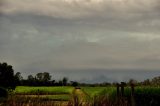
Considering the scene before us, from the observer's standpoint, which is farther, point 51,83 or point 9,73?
point 51,83

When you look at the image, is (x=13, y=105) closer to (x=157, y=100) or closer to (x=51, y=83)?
(x=157, y=100)

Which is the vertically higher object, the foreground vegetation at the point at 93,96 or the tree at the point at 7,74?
the tree at the point at 7,74

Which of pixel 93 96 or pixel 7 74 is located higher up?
pixel 7 74

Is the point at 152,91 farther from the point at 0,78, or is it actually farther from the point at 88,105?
the point at 0,78

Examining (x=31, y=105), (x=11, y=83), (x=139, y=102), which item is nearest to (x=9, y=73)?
(x=11, y=83)

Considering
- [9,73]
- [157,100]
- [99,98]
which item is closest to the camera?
[99,98]

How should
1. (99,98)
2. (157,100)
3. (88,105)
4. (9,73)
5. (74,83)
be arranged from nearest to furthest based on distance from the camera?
(88,105)
(99,98)
(157,100)
(9,73)
(74,83)

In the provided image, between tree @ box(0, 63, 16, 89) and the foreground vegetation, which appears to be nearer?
the foreground vegetation

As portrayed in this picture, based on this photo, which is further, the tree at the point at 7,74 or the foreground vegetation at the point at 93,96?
the tree at the point at 7,74

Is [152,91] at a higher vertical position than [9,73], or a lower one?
lower

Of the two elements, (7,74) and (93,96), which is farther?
(7,74)

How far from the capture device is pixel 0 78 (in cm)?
8725

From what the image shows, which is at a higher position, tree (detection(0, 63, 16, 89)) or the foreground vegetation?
tree (detection(0, 63, 16, 89))

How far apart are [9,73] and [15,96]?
74503mm
